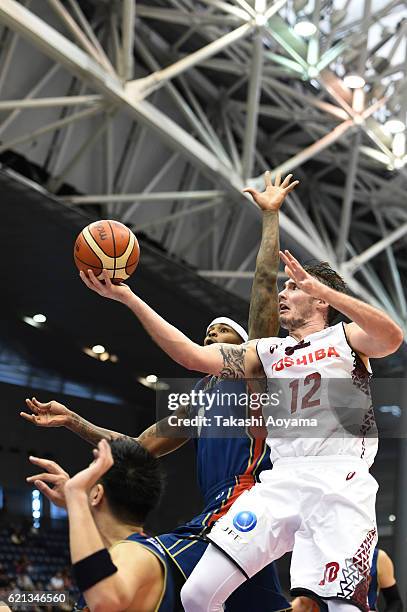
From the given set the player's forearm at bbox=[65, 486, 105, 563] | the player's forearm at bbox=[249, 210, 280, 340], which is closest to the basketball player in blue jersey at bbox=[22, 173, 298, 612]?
the player's forearm at bbox=[249, 210, 280, 340]

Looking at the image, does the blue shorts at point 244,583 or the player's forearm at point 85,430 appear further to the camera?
the player's forearm at point 85,430

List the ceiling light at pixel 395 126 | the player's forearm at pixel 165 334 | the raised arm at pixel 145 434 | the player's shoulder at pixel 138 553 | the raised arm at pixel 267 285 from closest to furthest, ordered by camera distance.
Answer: the player's shoulder at pixel 138 553 → the player's forearm at pixel 165 334 → the raised arm at pixel 145 434 → the raised arm at pixel 267 285 → the ceiling light at pixel 395 126

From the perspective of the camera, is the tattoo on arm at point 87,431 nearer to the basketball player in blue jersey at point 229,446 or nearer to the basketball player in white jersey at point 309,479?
the basketball player in blue jersey at point 229,446

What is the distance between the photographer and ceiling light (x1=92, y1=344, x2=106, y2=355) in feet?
45.2

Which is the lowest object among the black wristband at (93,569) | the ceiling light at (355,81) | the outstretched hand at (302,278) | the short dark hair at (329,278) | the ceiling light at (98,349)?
the black wristband at (93,569)

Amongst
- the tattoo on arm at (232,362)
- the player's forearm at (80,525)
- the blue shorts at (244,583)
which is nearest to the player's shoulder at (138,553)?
the blue shorts at (244,583)

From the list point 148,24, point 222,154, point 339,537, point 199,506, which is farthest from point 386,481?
point 339,537

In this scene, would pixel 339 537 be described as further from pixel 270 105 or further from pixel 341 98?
pixel 270 105

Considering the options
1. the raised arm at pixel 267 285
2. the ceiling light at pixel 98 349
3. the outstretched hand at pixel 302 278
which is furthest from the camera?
the ceiling light at pixel 98 349

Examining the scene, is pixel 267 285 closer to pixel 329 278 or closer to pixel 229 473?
pixel 329 278

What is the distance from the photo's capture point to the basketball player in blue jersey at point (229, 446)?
5004 millimetres

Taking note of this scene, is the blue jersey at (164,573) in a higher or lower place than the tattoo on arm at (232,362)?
lower

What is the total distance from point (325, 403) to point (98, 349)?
9.32m

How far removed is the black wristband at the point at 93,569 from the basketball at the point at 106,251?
1625mm
